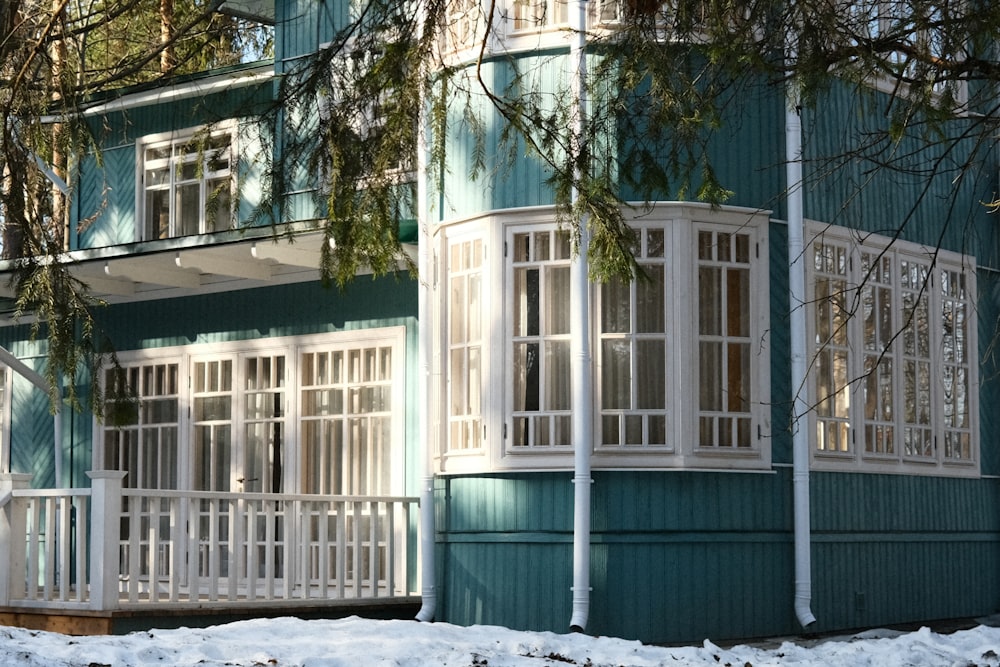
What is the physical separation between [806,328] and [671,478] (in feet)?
5.72

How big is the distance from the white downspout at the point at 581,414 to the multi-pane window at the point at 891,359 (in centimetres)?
201

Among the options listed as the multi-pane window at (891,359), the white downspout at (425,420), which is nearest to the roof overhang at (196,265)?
the white downspout at (425,420)

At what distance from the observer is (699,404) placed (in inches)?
441

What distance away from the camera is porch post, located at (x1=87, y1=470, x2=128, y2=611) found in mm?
10719

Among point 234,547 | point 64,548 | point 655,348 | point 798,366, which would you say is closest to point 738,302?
point 798,366

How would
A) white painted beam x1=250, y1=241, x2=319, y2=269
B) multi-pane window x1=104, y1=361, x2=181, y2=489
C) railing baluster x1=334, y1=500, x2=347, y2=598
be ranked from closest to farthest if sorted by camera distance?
railing baluster x1=334, y1=500, x2=347, y2=598, white painted beam x1=250, y1=241, x2=319, y2=269, multi-pane window x1=104, y1=361, x2=181, y2=489

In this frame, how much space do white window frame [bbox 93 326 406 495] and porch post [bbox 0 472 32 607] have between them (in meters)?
2.72

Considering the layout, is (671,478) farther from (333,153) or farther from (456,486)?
(333,153)

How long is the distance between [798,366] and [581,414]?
187 centimetres

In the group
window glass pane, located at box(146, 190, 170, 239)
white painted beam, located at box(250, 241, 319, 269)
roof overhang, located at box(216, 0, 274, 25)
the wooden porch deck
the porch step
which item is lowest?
the porch step

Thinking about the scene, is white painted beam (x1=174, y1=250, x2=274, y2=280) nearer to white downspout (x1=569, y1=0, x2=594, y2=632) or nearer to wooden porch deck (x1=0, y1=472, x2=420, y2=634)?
wooden porch deck (x1=0, y1=472, x2=420, y2=634)

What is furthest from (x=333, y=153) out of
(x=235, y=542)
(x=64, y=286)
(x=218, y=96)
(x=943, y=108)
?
(x=218, y=96)

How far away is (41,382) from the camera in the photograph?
14117 millimetres

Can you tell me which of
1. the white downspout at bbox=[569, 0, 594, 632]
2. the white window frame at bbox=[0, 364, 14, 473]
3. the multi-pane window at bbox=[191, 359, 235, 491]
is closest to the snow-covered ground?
the white downspout at bbox=[569, 0, 594, 632]
